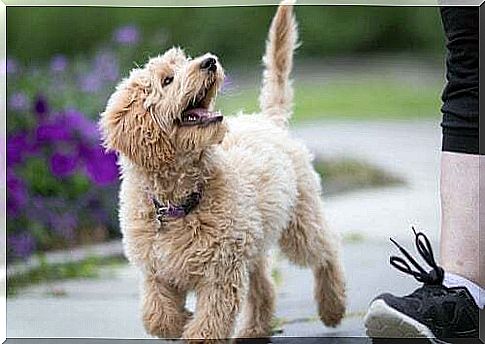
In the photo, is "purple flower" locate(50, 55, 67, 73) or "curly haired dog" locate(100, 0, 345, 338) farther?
"purple flower" locate(50, 55, 67, 73)

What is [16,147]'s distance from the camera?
5.22ft

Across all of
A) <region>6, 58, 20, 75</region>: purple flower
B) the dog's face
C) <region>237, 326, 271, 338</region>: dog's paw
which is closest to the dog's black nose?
the dog's face

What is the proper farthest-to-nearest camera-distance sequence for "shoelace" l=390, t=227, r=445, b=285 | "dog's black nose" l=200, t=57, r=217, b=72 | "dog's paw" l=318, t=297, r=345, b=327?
"dog's paw" l=318, t=297, r=345, b=327 → "shoelace" l=390, t=227, r=445, b=285 → "dog's black nose" l=200, t=57, r=217, b=72

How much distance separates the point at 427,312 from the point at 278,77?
0.46 metres

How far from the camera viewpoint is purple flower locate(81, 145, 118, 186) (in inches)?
62.7

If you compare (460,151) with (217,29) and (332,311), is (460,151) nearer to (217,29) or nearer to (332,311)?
(332,311)

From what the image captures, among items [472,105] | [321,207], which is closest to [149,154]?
[321,207]

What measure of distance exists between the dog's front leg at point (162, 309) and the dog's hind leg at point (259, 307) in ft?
0.48

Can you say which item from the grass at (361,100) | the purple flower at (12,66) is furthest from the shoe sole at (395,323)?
the purple flower at (12,66)

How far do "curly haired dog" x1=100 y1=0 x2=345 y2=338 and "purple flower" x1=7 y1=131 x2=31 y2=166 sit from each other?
20cm

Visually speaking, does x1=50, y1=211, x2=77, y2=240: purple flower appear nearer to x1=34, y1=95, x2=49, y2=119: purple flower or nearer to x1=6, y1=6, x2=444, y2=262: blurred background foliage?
x1=6, y1=6, x2=444, y2=262: blurred background foliage

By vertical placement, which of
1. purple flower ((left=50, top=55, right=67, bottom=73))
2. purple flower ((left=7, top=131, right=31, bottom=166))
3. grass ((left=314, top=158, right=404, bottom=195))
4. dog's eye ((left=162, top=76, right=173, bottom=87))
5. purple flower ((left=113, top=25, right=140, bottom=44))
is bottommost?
grass ((left=314, top=158, right=404, bottom=195))

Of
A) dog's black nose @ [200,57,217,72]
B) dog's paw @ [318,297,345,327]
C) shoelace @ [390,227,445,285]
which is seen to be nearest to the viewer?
dog's black nose @ [200,57,217,72]

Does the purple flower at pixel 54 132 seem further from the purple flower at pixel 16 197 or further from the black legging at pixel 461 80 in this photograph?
the black legging at pixel 461 80
